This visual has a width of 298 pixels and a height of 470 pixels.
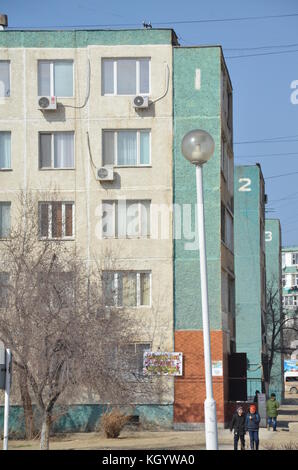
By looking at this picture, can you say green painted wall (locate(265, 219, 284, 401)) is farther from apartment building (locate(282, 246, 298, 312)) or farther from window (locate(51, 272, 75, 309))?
apartment building (locate(282, 246, 298, 312))

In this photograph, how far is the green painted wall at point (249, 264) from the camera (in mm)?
60375

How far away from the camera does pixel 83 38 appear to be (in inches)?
1518

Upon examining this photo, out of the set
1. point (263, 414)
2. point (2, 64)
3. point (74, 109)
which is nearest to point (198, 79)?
point (74, 109)

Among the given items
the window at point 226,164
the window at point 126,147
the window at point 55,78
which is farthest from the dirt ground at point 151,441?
the window at point 55,78

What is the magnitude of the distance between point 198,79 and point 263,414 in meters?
14.1

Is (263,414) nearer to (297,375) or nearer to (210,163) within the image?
(210,163)

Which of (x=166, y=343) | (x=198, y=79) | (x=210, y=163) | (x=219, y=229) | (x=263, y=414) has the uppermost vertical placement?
(x=198, y=79)

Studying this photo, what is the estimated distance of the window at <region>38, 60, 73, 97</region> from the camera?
127ft

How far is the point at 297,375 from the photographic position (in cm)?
10350

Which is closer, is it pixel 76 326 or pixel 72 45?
pixel 76 326

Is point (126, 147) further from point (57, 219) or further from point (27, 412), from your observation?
point (27, 412)

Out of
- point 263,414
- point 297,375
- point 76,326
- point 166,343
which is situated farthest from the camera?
point 297,375

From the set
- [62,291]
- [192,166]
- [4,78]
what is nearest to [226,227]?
[192,166]

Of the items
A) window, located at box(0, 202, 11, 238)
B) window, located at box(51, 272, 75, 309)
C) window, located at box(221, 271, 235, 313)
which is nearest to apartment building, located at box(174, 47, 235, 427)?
window, located at box(221, 271, 235, 313)
